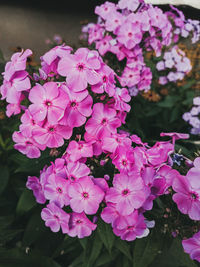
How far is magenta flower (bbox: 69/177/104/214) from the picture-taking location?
74 cm

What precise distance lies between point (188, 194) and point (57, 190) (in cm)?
37

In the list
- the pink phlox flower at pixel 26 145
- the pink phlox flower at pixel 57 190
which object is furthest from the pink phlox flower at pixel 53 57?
the pink phlox flower at pixel 57 190

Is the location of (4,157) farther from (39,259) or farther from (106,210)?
(106,210)

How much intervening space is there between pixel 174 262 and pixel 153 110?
3.86ft

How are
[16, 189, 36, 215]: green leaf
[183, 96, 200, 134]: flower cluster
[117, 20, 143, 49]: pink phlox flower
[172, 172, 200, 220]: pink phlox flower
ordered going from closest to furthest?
[172, 172, 200, 220]: pink phlox flower, [16, 189, 36, 215]: green leaf, [117, 20, 143, 49]: pink phlox flower, [183, 96, 200, 134]: flower cluster

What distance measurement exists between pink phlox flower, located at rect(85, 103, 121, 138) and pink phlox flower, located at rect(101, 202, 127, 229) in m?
0.22

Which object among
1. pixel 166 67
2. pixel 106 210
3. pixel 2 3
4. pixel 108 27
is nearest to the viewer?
pixel 106 210

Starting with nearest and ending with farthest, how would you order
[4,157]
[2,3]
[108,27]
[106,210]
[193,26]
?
1. [106,210]
2. [4,157]
3. [108,27]
4. [193,26]
5. [2,3]

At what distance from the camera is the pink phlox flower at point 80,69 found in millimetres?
756

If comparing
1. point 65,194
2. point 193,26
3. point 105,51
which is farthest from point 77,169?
point 193,26

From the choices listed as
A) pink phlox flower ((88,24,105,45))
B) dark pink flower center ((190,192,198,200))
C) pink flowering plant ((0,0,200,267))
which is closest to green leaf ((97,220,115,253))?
pink flowering plant ((0,0,200,267))

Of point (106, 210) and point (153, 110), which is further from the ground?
point (106, 210)

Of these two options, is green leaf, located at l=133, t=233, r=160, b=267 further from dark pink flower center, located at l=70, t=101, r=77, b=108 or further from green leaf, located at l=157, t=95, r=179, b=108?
green leaf, located at l=157, t=95, r=179, b=108

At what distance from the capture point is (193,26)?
1886 millimetres
